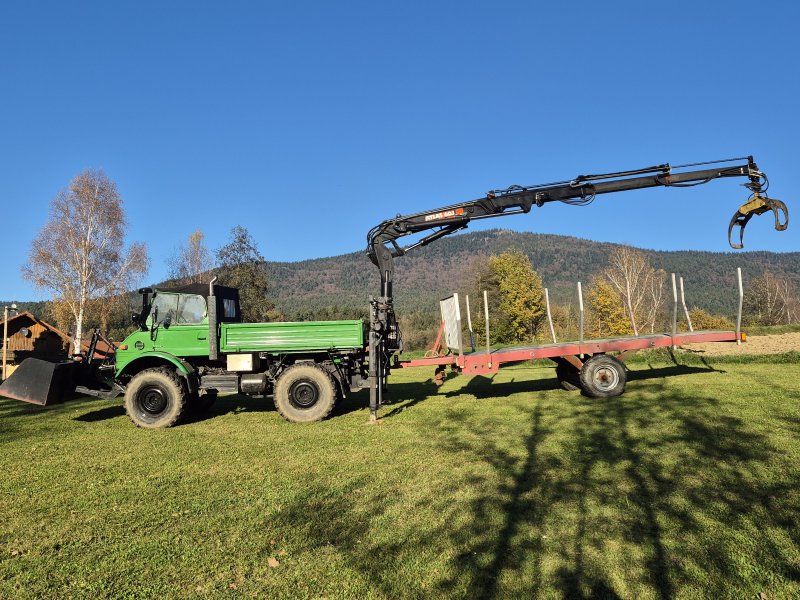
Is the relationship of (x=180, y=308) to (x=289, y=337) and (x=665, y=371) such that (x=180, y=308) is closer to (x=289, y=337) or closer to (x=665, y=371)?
(x=289, y=337)

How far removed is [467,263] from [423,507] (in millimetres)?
113833

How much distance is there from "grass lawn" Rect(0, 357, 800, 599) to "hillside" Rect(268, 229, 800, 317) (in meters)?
89.4

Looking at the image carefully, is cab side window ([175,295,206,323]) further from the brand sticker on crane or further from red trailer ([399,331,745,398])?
the brand sticker on crane

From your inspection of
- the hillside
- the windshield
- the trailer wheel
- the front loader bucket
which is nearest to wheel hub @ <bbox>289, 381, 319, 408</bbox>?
the windshield

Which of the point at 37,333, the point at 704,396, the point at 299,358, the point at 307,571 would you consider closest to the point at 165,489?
the point at 307,571

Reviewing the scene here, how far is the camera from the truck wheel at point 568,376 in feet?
34.9

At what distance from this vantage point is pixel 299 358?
9.62 meters

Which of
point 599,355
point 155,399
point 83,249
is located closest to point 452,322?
point 599,355

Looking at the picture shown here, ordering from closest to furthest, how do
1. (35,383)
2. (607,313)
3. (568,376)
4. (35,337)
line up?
(35,383)
(568,376)
(35,337)
(607,313)

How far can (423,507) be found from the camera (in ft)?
14.6

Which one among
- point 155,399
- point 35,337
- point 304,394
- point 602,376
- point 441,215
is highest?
point 441,215

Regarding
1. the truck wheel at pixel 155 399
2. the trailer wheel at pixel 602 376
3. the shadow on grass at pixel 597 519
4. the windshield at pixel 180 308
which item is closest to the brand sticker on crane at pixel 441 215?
the trailer wheel at pixel 602 376

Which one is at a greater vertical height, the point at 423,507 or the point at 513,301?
the point at 513,301

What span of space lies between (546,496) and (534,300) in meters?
39.6
